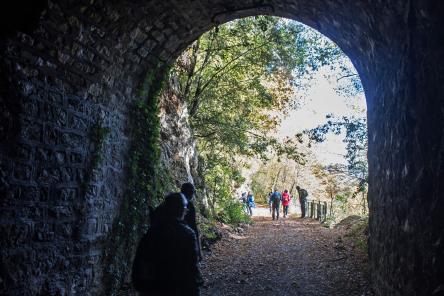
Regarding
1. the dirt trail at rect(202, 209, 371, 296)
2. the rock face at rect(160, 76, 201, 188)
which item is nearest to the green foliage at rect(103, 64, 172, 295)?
the dirt trail at rect(202, 209, 371, 296)

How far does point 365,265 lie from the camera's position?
7.58 meters

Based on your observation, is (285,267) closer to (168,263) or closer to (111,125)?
(111,125)

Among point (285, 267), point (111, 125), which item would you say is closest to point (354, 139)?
point (285, 267)

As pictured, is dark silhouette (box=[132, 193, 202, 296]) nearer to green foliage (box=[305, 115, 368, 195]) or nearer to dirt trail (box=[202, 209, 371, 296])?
dirt trail (box=[202, 209, 371, 296])

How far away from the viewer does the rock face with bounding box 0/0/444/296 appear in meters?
3.39

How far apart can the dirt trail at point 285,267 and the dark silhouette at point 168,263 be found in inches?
147

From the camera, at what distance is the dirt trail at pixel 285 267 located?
6.89 metres

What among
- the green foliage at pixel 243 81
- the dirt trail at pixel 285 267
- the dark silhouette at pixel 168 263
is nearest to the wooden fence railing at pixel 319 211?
the green foliage at pixel 243 81

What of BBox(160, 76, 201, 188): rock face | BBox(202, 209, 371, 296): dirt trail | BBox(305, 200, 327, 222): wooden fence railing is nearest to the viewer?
BBox(202, 209, 371, 296): dirt trail

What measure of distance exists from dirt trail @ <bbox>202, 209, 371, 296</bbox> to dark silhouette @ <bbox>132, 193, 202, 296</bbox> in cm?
373

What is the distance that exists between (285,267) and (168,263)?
5.96 metres

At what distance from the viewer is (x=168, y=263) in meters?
3.28

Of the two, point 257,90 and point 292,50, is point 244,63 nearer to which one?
point 257,90

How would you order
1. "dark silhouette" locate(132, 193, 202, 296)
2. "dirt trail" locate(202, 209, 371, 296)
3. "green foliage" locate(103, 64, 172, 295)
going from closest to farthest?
"dark silhouette" locate(132, 193, 202, 296) < "green foliage" locate(103, 64, 172, 295) < "dirt trail" locate(202, 209, 371, 296)
